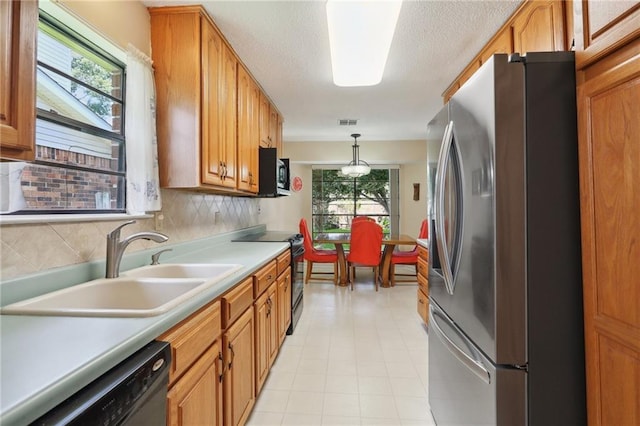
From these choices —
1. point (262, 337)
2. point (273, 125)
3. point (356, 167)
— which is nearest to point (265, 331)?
point (262, 337)

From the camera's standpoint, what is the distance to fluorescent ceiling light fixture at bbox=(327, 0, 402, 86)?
1423 mm

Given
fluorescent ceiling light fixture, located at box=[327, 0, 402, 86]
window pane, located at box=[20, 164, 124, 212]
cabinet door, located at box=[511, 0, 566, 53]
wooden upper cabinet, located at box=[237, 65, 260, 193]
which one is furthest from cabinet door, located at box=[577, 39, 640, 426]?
wooden upper cabinet, located at box=[237, 65, 260, 193]

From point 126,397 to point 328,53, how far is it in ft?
7.87

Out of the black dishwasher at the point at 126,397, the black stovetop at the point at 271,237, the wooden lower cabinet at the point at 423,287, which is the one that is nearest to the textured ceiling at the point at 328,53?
the black stovetop at the point at 271,237

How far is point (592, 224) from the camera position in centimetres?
98

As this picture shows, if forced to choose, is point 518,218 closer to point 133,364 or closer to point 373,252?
point 133,364

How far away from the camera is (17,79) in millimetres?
700

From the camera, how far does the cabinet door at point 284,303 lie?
2408mm

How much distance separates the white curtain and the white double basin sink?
0.39m

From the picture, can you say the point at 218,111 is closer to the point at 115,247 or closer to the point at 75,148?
the point at 75,148

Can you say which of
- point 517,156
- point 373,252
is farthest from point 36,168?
point 373,252

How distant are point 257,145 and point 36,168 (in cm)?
192

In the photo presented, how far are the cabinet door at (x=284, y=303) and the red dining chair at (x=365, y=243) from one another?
1850 mm

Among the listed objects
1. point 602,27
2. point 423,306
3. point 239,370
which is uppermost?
point 602,27
